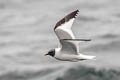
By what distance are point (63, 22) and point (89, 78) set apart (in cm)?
362

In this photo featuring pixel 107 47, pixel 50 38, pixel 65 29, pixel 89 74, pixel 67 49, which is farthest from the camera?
pixel 50 38

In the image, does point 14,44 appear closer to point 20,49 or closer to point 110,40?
point 20,49

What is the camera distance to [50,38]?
20344 mm

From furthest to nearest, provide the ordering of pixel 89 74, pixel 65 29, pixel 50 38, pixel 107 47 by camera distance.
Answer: pixel 50 38, pixel 107 47, pixel 89 74, pixel 65 29

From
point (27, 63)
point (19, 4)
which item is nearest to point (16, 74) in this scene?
point (27, 63)

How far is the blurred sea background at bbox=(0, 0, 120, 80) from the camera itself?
53.7 feet

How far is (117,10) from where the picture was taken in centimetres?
2350

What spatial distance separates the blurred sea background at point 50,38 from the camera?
16375 millimetres

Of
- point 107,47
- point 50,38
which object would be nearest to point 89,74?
point 107,47

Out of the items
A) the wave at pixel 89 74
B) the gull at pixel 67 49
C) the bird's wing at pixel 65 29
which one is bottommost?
the wave at pixel 89 74

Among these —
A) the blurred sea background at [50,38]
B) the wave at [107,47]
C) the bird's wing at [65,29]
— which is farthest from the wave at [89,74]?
the bird's wing at [65,29]

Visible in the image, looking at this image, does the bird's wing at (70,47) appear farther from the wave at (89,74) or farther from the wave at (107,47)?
the wave at (107,47)

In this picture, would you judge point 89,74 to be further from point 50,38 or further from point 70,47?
point 50,38

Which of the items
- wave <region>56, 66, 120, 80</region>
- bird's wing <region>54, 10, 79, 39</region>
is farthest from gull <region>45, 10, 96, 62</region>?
wave <region>56, 66, 120, 80</region>
